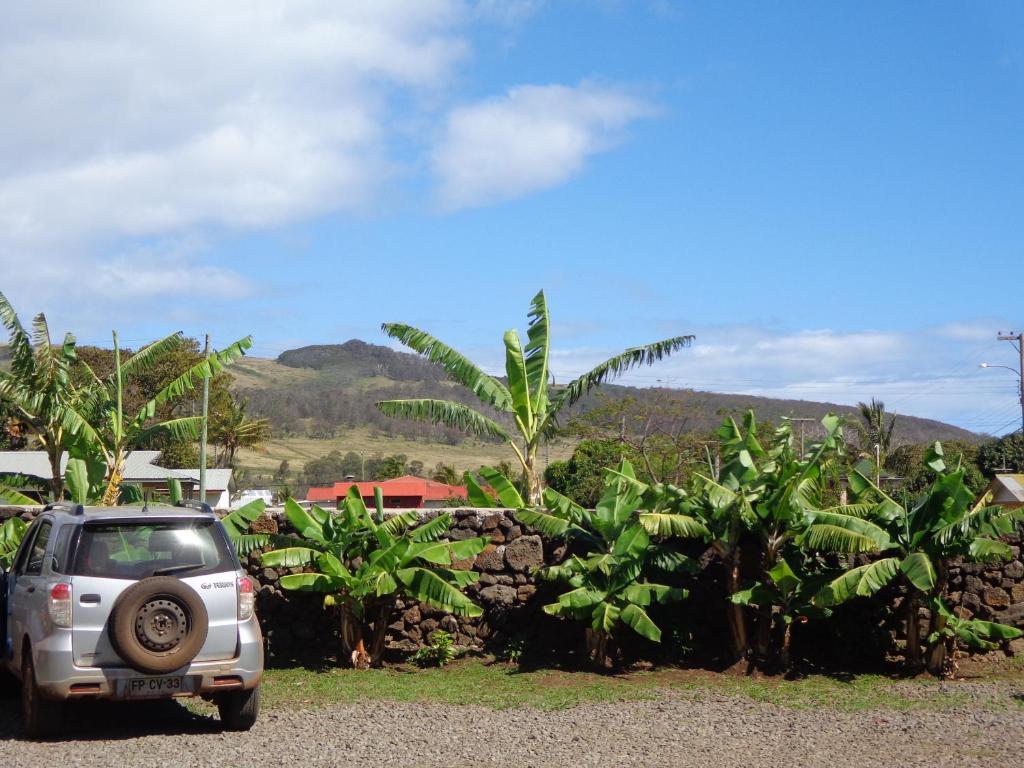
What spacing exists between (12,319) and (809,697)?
1175cm

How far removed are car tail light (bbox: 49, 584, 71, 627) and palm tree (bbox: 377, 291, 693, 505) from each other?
7.42m

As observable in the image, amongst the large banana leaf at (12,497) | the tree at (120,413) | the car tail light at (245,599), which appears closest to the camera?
the car tail light at (245,599)

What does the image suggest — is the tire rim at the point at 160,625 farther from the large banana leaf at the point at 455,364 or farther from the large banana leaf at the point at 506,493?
the large banana leaf at the point at 455,364

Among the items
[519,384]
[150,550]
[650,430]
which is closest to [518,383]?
[519,384]

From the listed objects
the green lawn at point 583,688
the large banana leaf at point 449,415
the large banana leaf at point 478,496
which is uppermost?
the large banana leaf at point 449,415

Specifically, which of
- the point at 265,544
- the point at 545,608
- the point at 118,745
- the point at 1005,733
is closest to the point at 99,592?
the point at 118,745

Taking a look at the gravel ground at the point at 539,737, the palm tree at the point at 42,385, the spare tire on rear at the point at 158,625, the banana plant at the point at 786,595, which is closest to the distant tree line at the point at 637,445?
the palm tree at the point at 42,385

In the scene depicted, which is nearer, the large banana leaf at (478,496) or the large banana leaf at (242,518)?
the large banana leaf at (242,518)

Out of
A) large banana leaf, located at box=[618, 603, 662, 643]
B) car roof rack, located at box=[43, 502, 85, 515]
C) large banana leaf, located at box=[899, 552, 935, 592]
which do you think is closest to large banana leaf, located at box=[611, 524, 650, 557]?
large banana leaf, located at box=[618, 603, 662, 643]

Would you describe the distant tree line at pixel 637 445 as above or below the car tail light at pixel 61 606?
above

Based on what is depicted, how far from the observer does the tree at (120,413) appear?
14562mm

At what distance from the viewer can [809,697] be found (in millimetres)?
Answer: 10195

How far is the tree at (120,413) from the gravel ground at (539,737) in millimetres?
5452

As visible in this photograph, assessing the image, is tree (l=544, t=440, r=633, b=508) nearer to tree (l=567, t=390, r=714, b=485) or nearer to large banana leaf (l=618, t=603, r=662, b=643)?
tree (l=567, t=390, r=714, b=485)
